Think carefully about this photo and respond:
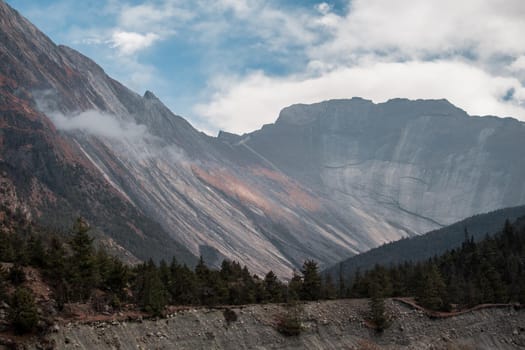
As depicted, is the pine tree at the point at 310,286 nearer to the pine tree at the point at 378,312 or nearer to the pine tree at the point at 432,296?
the pine tree at the point at 432,296

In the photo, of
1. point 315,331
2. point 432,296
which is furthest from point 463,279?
point 315,331

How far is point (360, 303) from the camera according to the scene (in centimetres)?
8438

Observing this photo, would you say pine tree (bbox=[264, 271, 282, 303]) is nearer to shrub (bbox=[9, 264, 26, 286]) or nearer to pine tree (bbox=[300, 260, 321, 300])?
pine tree (bbox=[300, 260, 321, 300])

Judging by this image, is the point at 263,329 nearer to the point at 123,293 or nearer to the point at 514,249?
the point at 123,293

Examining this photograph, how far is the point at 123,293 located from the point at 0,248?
625 inches

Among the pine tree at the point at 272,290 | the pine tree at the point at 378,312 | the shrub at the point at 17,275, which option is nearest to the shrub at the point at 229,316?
the pine tree at the point at 378,312

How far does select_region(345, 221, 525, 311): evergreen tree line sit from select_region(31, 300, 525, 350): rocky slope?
4671mm

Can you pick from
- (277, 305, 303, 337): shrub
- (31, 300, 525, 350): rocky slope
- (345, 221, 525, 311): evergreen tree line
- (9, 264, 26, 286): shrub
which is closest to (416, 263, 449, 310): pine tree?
(345, 221, 525, 311): evergreen tree line

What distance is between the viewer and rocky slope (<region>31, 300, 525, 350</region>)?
6088 centimetres

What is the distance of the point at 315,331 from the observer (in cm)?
7688

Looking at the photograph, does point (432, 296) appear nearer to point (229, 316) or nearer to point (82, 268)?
point (229, 316)

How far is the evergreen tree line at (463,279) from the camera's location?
94.9 metres

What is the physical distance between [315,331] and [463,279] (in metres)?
47.8

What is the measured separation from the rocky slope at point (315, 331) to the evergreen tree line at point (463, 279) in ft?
15.3
